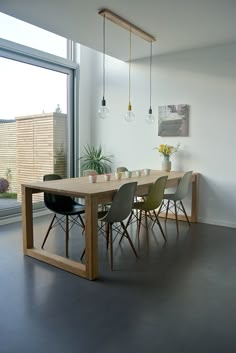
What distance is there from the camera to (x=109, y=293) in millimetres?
2578

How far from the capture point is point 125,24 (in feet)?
12.3

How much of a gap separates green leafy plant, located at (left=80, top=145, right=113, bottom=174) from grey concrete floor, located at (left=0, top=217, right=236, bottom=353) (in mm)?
2348

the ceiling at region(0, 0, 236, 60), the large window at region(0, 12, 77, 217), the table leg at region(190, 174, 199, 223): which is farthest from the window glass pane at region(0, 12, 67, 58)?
the table leg at region(190, 174, 199, 223)

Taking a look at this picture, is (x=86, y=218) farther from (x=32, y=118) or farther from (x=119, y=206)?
(x=32, y=118)

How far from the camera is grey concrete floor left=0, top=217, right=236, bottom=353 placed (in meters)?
1.94

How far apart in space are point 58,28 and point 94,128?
2.39 m

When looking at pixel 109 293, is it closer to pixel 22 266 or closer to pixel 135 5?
pixel 22 266

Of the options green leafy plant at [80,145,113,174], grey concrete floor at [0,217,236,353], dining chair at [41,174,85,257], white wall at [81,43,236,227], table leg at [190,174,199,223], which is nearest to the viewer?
grey concrete floor at [0,217,236,353]

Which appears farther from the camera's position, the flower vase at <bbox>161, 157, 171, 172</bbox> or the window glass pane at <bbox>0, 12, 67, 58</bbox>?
the flower vase at <bbox>161, 157, 171, 172</bbox>

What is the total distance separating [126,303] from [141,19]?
10.0ft

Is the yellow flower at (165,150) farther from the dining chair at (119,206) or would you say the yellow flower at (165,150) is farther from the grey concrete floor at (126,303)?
the dining chair at (119,206)

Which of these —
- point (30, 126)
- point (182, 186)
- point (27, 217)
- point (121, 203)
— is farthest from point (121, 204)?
point (30, 126)

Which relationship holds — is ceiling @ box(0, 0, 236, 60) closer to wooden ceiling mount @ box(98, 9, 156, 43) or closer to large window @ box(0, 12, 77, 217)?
wooden ceiling mount @ box(98, 9, 156, 43)

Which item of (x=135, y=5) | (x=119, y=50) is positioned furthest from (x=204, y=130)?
(x=135, y=5)
